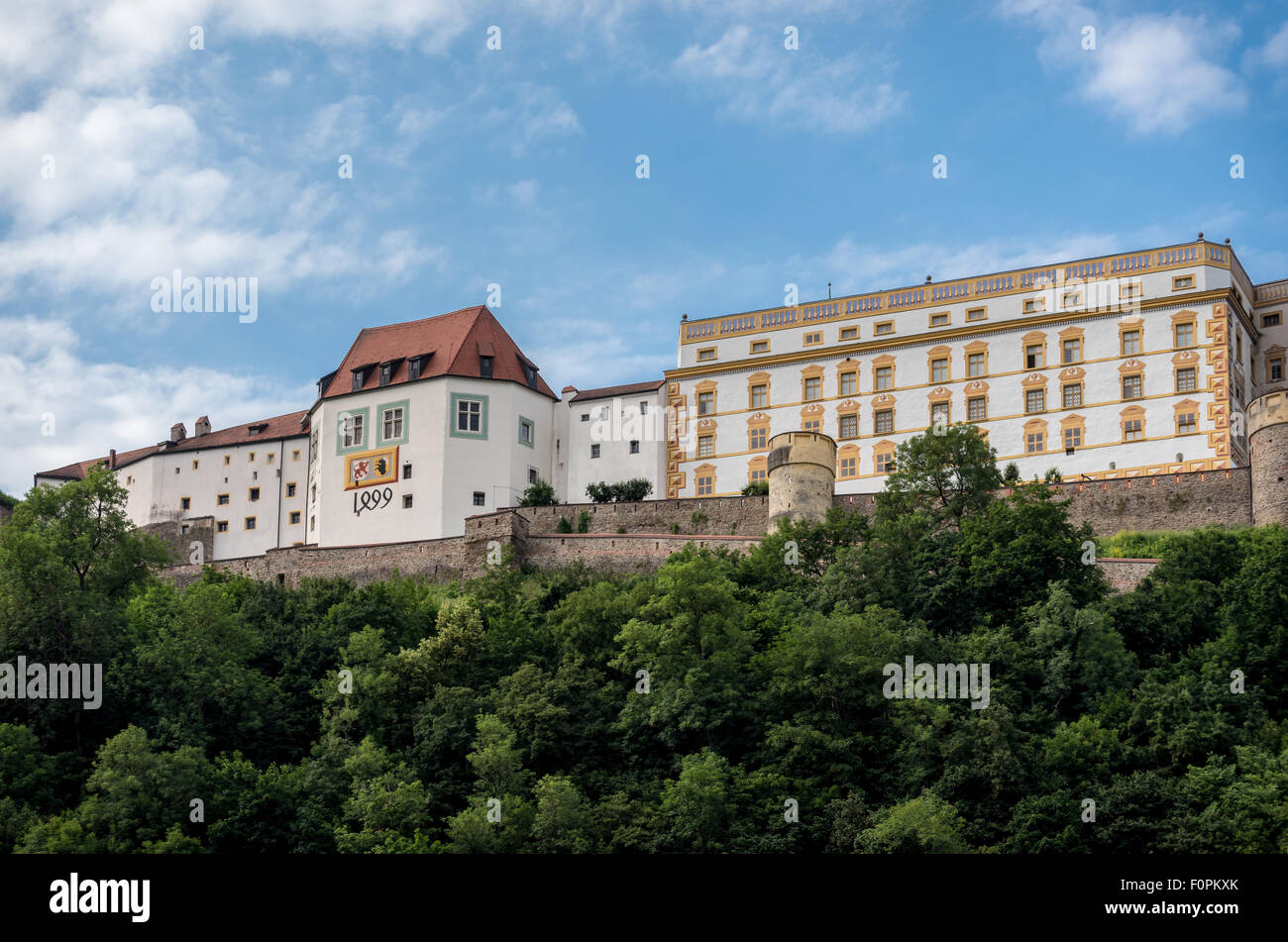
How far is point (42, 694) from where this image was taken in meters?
52.5

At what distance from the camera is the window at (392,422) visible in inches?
3024

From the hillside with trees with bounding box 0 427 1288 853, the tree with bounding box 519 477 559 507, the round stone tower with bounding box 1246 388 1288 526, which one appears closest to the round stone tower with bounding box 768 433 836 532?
the hillside with trees with bounding box 0 427 1288 853

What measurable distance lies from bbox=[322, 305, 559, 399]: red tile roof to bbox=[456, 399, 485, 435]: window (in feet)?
4.43

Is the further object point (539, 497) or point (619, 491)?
point (619, 491)

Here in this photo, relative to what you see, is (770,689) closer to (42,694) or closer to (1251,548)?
(1251,548)

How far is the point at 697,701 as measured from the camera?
1984 inches

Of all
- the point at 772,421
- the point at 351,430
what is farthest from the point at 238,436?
the point at 772,421

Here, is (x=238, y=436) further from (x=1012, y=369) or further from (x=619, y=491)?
(x=1012, y=369)

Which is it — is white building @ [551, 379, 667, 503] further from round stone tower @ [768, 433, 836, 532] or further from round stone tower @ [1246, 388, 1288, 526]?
round stone tower @ [1246, 388, 1288, 526]

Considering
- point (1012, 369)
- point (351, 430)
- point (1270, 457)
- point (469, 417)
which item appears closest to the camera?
point (1270, 457)

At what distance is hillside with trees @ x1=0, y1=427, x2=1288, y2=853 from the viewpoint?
46.1 metres

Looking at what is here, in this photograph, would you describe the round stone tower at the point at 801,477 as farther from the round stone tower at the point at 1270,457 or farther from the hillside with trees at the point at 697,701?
the round stone tower at the point at 1270,457

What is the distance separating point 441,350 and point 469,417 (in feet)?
14.3

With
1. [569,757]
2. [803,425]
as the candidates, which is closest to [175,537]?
[803,425]
